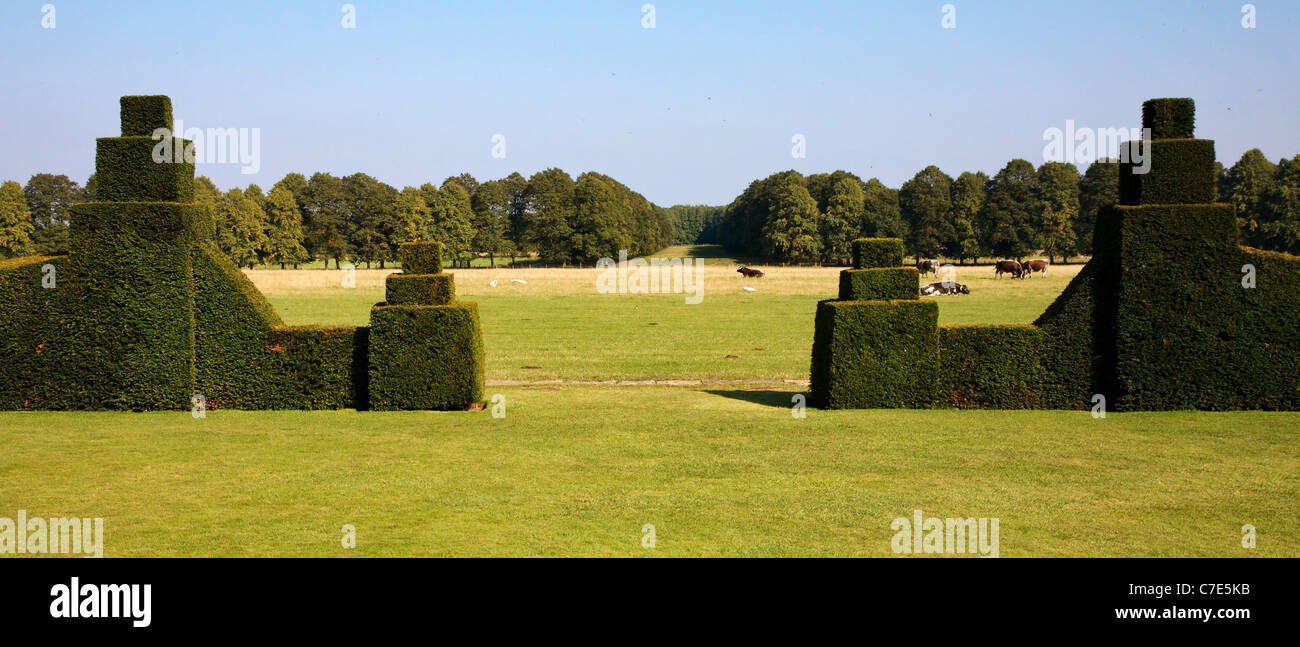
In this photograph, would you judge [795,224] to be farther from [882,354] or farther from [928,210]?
[882,354]

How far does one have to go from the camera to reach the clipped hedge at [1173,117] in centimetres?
1633

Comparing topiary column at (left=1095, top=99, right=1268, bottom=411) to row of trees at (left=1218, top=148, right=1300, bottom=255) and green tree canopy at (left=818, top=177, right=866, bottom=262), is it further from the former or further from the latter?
green tree canopy at (left=818, top=177, right=866, bottom=262)

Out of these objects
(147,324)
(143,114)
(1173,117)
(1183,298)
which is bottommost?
(147,324)

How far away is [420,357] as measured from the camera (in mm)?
16734

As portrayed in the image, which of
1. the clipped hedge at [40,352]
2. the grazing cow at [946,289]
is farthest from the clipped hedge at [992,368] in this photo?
the grazing cow at [946,289]

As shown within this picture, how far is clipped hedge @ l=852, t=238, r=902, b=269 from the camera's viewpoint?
17.4m

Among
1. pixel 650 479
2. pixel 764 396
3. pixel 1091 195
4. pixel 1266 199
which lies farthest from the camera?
pixel 1091 195

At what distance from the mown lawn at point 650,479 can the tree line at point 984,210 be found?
3126 inches

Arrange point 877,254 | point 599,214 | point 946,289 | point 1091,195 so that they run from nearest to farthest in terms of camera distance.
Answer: point 877,254 < point 946,289 < point 1091,195 < point 599,214

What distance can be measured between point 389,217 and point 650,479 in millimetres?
90749

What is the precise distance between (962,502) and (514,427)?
7.65m

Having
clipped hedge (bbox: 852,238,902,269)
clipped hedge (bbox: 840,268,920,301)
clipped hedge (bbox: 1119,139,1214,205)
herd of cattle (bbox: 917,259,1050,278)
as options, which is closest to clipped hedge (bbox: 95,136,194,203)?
clipped hedge (bbox: 840,268,920,301)

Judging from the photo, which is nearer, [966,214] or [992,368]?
[992,368]

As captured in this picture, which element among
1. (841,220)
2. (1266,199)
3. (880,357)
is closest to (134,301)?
(880,357)
